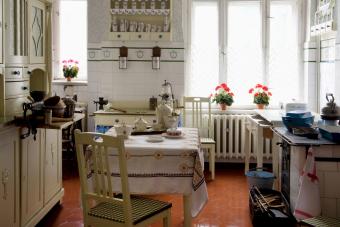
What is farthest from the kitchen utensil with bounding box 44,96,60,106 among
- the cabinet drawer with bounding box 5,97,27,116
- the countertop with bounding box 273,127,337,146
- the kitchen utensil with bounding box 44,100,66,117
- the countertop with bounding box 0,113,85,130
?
the countertop with bounding box 273,127,337,146

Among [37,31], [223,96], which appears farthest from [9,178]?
[223,96]

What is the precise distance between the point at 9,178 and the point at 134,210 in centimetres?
104

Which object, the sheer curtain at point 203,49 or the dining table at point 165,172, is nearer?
the dining table at point 165,172

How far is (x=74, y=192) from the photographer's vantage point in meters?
5.20

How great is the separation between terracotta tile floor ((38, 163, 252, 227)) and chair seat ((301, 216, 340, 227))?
126cm

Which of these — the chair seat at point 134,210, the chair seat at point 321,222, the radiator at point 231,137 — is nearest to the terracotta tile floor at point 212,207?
the radiator at point 231,137

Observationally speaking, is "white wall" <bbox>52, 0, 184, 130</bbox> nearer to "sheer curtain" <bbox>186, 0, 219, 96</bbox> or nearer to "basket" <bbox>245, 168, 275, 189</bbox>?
"sheer curtain" <bbox>186, 0, 219, 96</bbox>

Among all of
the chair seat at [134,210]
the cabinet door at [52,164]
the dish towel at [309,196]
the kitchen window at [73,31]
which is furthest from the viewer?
the kitchen window at [73,31]

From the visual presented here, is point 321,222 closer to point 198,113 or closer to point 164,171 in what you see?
point 164,171

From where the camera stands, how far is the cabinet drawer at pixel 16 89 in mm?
3778

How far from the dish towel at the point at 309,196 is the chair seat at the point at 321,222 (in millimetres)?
180

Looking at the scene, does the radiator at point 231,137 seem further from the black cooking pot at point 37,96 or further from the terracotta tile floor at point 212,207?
the black cooking pot at point 37,96

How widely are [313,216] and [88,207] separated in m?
1.55

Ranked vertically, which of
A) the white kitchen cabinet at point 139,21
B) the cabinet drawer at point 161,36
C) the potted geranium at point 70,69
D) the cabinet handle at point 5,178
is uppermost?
the white kitchen cabinet at point 139,21
